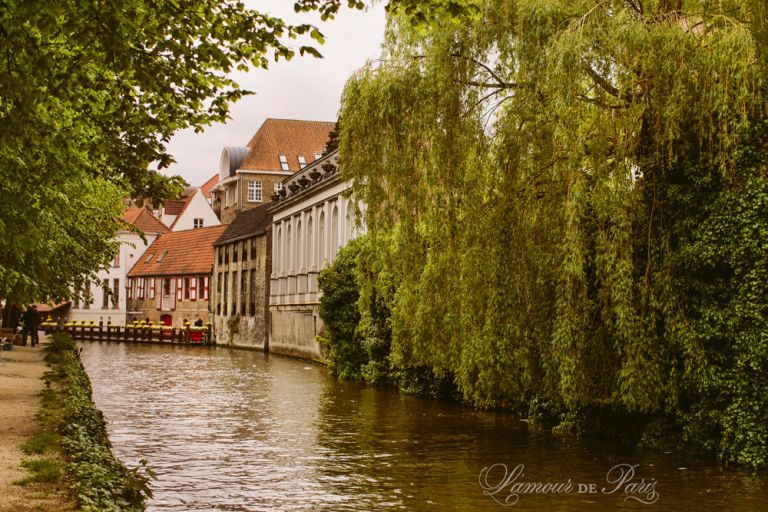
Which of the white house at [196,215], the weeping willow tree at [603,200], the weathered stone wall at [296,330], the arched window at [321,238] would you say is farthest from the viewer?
the white house at [196,215]

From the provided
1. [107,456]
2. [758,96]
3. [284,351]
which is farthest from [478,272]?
[284,351]

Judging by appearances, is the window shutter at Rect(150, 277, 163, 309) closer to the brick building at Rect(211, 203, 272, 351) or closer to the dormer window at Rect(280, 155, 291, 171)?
the brick building at Rect(211, 203, 272, 351)

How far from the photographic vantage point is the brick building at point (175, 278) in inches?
2714

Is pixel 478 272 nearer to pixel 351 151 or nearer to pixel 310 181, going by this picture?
pixel 351 151

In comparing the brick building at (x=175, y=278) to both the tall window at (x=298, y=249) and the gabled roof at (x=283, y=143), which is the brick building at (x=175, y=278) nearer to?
the gabled roof at (x=283, y=143)

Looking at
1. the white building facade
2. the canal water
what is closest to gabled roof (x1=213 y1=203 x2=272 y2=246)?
the white building facade

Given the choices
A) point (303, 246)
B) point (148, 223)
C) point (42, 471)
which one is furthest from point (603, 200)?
point (148, 223)

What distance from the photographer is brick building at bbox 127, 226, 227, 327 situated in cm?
6894

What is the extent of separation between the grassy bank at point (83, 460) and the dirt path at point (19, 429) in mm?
160

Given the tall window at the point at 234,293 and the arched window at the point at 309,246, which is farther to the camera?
the tall window at the point at 234,293

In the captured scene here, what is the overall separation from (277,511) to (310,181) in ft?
117

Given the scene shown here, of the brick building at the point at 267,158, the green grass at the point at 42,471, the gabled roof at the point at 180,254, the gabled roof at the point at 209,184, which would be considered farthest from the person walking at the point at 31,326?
the gabled roof at the point at 209,184

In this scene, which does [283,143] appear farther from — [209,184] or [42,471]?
[42,471]

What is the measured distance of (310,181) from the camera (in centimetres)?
4547
